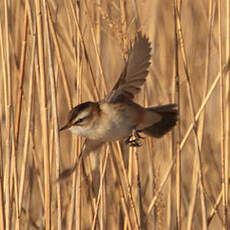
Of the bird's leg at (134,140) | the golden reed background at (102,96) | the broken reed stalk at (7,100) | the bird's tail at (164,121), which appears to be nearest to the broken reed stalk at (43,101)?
the golden reed background at (102,96)

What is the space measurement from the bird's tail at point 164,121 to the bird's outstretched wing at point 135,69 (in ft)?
0.87

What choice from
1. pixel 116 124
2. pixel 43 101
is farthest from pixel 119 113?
pixel 43 101

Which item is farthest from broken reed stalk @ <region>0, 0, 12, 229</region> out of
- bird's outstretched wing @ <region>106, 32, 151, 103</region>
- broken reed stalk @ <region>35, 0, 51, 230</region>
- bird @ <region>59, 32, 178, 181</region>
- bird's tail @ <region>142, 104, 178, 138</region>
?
bird's tail @ <region>142, 104, 178, 138</region>

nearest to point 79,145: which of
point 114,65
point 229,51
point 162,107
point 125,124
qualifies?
point 125,124

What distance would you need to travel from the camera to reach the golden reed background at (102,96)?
184 cm

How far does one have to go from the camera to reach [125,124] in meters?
1.83

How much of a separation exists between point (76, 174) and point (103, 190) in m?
0.14

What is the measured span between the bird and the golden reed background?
7 cm

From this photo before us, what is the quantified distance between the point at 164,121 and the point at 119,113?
330mm

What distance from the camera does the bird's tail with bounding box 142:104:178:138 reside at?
6.74 feet

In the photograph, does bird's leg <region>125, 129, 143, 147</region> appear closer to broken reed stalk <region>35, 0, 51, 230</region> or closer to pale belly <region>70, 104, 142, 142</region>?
pale belly <region>70, 104, 142, 142</region>

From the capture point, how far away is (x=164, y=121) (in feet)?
6.88

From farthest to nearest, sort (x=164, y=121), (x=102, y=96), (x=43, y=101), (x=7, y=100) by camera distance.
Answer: (x=102, y=96) < (x=164, y=121) < (x=7, y=100) < (x=43, y=101)

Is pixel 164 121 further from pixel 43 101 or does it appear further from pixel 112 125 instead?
pixel 43 101
